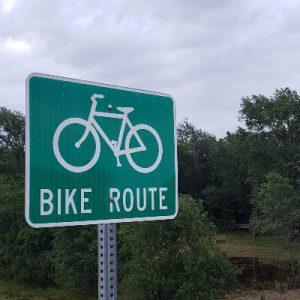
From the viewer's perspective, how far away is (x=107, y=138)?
6.36ft

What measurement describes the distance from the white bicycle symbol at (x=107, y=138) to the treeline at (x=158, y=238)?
17.5 m

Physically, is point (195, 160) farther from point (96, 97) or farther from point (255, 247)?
point (96, 97)

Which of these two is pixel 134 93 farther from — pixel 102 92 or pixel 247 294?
pixel 247 294

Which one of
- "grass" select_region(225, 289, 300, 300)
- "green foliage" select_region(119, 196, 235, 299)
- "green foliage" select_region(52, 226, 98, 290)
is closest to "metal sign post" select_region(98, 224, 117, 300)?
"green foliage" select_region(119, 196, 235, 299)

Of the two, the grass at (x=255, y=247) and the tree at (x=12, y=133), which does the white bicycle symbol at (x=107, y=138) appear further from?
the tree at (x=12, y=133)

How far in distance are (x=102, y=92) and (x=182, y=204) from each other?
18.1m

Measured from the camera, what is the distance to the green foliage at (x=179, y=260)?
1916 centimetres

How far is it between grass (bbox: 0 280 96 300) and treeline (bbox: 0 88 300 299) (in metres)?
0.53

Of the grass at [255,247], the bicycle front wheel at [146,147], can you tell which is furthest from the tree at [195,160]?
the bicycle front wheel at [146,147]

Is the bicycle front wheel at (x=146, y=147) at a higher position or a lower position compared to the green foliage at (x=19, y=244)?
higher

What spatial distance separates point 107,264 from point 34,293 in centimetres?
2506

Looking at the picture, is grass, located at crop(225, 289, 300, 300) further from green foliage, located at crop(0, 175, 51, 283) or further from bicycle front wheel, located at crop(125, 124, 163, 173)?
bicycle front wheel, located at crop(125, 124, 163, 173)

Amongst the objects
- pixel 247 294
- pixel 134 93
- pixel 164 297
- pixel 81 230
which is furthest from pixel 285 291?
pixel 134 93

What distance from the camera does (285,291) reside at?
25016mm
